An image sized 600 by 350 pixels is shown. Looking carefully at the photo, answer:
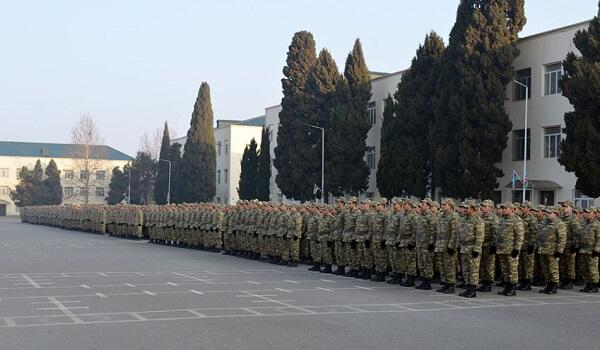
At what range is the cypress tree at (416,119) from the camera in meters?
39.4

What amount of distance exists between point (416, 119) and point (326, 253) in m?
20.4

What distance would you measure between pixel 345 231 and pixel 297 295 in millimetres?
4774

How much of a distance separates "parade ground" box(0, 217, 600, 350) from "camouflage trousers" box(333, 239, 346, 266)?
644 mm

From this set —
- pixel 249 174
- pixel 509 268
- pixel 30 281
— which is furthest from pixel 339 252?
pixel 249 174

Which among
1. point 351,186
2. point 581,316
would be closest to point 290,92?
point 351,186

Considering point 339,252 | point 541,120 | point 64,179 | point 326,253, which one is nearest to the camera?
point 339,252

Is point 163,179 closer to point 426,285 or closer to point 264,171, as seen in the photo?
point 264,171

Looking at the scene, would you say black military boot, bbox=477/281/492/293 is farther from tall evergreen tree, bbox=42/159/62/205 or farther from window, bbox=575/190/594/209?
tall evergreen tree, bbox=42/159/62/205

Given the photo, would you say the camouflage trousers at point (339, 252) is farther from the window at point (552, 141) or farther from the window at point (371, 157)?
the window at point (371, 157)

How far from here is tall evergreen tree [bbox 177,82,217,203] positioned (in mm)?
72875

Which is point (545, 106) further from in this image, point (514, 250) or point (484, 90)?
point (514, 250)

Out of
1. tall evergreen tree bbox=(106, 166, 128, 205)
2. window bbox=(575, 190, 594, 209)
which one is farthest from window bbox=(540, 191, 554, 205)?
tall evergreen tree bbox=(106, 166, 128, 205)

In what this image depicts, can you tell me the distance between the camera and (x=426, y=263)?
54.1 ft

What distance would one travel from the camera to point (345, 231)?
19.4m
